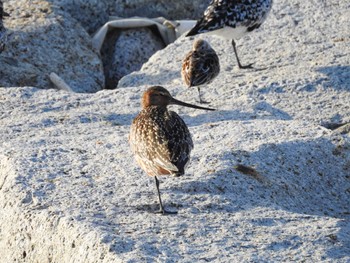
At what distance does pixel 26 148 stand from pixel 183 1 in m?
7.01

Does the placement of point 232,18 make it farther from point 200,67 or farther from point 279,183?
point 279,183

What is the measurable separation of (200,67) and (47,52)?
315 centimetres

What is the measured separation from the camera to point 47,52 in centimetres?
1312

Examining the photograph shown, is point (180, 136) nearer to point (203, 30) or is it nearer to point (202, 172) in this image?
Result: point (202, 172)

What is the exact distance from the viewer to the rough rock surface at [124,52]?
14109 millimetres

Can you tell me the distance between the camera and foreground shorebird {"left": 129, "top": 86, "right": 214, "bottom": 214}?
286 inches

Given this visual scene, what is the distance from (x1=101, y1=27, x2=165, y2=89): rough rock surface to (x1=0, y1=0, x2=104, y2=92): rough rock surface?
62 cm

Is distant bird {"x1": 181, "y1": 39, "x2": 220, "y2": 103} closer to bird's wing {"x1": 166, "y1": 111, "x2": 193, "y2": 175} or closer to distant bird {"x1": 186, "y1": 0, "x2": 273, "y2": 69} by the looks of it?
distant bird {"x1": 186, "y1": 0, "x2": 273, "y2": 69}

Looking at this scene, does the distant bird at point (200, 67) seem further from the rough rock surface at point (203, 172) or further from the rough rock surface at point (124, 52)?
the rough rock surface at point (124, 52)

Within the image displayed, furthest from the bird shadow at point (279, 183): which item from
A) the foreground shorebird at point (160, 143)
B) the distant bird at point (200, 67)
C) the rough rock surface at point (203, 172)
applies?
the distant bird at point (200, 67)

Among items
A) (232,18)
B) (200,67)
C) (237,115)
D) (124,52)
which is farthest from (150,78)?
(124,52)

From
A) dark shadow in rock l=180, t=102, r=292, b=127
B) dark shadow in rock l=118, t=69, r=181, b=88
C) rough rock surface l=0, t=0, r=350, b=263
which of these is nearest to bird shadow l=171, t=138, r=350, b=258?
rough rock surface l=0, t=0, r=350, b=263

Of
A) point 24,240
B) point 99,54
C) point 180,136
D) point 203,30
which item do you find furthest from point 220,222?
point 99,54

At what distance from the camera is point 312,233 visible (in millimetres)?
7008
